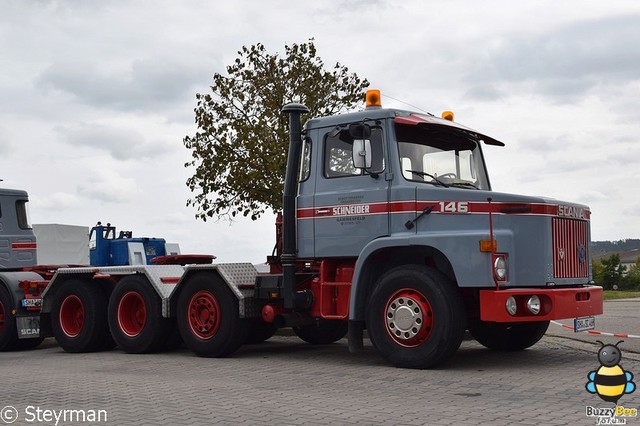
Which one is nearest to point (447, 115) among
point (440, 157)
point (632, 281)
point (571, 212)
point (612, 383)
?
point (440, 157)

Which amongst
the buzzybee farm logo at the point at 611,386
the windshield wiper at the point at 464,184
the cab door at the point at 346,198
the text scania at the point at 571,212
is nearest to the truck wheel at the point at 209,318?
the cab door at the point at 346,198

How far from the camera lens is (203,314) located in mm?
12266

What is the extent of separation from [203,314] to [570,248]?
17.0 ft

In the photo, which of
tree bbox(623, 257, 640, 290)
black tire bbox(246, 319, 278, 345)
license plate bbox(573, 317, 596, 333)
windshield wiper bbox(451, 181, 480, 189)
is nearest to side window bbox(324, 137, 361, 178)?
windshield wiper bbox(451, 181, 480, 189)

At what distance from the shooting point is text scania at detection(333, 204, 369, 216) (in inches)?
421

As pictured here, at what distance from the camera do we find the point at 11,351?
49.2ft

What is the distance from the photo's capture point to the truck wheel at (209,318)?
11859 mm

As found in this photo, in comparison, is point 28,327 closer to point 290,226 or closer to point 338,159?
point 290,226

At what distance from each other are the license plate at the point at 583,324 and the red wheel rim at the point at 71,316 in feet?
26.2

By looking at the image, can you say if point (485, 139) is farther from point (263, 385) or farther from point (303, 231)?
point (263, 385)

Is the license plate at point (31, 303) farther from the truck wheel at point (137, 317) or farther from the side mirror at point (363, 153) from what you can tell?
the side mirror at point (363, 153)

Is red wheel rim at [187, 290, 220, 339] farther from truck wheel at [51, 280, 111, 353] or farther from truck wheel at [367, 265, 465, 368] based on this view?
truck wheel at [367, 265, 465, 368]

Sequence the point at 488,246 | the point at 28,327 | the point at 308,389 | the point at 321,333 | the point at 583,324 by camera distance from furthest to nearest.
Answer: the point at 28,327 < the point at 321,333 < the point at 583,324 < the point at 488,246 < the point at 308,389

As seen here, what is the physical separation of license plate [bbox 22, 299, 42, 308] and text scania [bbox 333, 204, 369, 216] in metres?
6.38
